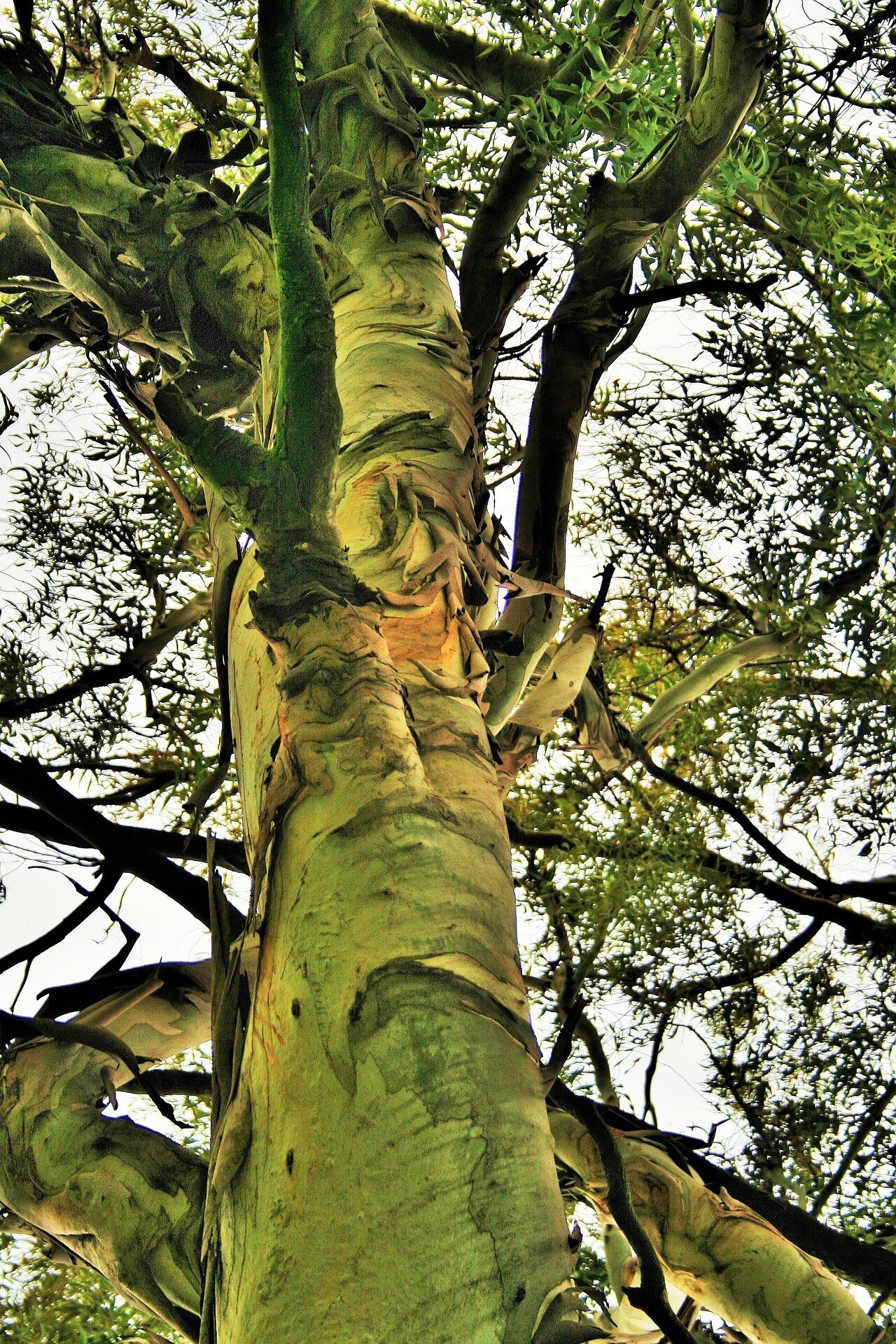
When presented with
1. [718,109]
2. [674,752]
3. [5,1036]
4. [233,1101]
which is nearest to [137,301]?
[718,109]

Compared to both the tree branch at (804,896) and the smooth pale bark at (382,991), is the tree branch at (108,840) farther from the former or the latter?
the tree branch at (804,896)

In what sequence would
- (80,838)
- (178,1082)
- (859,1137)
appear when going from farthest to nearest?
(859,1137), (80,838), (178,1082)

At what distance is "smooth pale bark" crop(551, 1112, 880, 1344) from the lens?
46.8 inches

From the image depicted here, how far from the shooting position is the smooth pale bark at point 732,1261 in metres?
1.19

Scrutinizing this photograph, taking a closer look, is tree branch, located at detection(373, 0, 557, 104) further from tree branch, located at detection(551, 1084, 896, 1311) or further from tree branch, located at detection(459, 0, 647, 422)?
tree branch, located at detection(551, 1084, 896, 1311)

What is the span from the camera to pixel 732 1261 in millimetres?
1231

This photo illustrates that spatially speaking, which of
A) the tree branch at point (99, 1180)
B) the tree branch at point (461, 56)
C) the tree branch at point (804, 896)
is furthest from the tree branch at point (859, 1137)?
the tree branch at point (461, 56)

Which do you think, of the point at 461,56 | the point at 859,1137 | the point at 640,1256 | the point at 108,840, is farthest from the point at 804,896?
the point at 640,1256

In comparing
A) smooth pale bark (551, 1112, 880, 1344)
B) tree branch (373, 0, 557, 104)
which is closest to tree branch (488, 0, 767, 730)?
tree branch (373, 0, 557, 104)

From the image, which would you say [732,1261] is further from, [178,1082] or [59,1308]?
[59,1308]

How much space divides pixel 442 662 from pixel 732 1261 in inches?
29.3

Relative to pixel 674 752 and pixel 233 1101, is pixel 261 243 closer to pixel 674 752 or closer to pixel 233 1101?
pixel 233 1101

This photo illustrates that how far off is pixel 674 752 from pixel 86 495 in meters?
1.56

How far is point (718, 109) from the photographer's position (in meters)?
1.35
